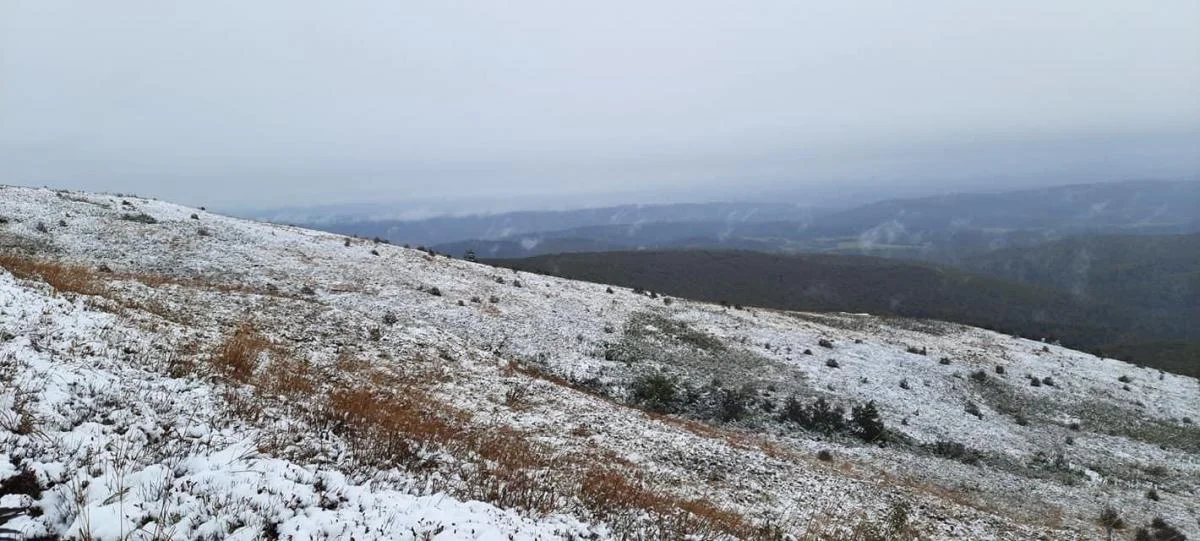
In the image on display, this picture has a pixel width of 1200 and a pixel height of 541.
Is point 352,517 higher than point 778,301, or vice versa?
point 352,517

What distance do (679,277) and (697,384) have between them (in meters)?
109

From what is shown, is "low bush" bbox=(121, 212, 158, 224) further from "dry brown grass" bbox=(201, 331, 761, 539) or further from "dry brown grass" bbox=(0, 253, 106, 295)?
"dry brown grass" bbox=(201, 331, 761, 539)

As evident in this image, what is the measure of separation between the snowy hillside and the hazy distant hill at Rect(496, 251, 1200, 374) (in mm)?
75739

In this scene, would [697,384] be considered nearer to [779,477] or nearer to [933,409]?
[779,477]

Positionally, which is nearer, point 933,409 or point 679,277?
point 933,409

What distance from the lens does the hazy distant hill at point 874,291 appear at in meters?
118

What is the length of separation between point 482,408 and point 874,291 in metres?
156

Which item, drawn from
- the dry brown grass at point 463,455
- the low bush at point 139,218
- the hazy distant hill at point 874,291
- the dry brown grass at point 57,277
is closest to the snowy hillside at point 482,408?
the dry brown grass at point 463,455

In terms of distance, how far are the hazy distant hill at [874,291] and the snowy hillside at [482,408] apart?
2982 inches

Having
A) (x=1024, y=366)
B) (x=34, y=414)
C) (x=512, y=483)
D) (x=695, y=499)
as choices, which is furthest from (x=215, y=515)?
(x=1024, y=366)

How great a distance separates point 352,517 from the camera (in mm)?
5949

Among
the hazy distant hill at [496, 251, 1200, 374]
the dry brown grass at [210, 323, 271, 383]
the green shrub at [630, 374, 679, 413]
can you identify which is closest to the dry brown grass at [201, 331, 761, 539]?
the dry brown grass at [210, 323, 271, 383]

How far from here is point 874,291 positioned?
496 feet

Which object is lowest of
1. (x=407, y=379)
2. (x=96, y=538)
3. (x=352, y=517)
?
(x=407, y=379)
